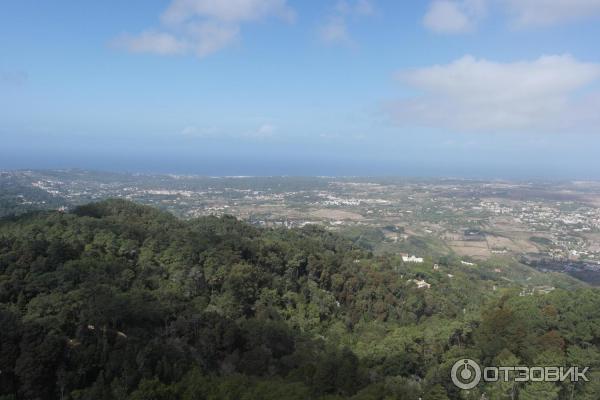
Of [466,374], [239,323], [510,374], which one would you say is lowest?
[239,323]

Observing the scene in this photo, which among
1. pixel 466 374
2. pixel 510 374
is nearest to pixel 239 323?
pixel 466 374

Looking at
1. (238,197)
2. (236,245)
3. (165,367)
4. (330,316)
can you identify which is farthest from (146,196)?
(165,367)

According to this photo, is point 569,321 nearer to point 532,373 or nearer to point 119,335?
point 532,373

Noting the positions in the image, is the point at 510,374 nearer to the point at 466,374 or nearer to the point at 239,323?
the point at 466,374

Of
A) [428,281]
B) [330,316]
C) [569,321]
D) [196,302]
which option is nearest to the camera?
[569,321]

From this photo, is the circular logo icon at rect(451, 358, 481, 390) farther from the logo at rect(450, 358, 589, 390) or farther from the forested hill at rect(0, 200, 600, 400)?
the forested hill at rect(0, 200, 600, 400)

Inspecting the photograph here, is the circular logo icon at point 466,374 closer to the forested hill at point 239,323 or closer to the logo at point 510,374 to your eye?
the logo at point 510,374

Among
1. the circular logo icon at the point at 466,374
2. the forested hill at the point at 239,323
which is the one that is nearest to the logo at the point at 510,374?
the circular logo icon at the point at 466,374
